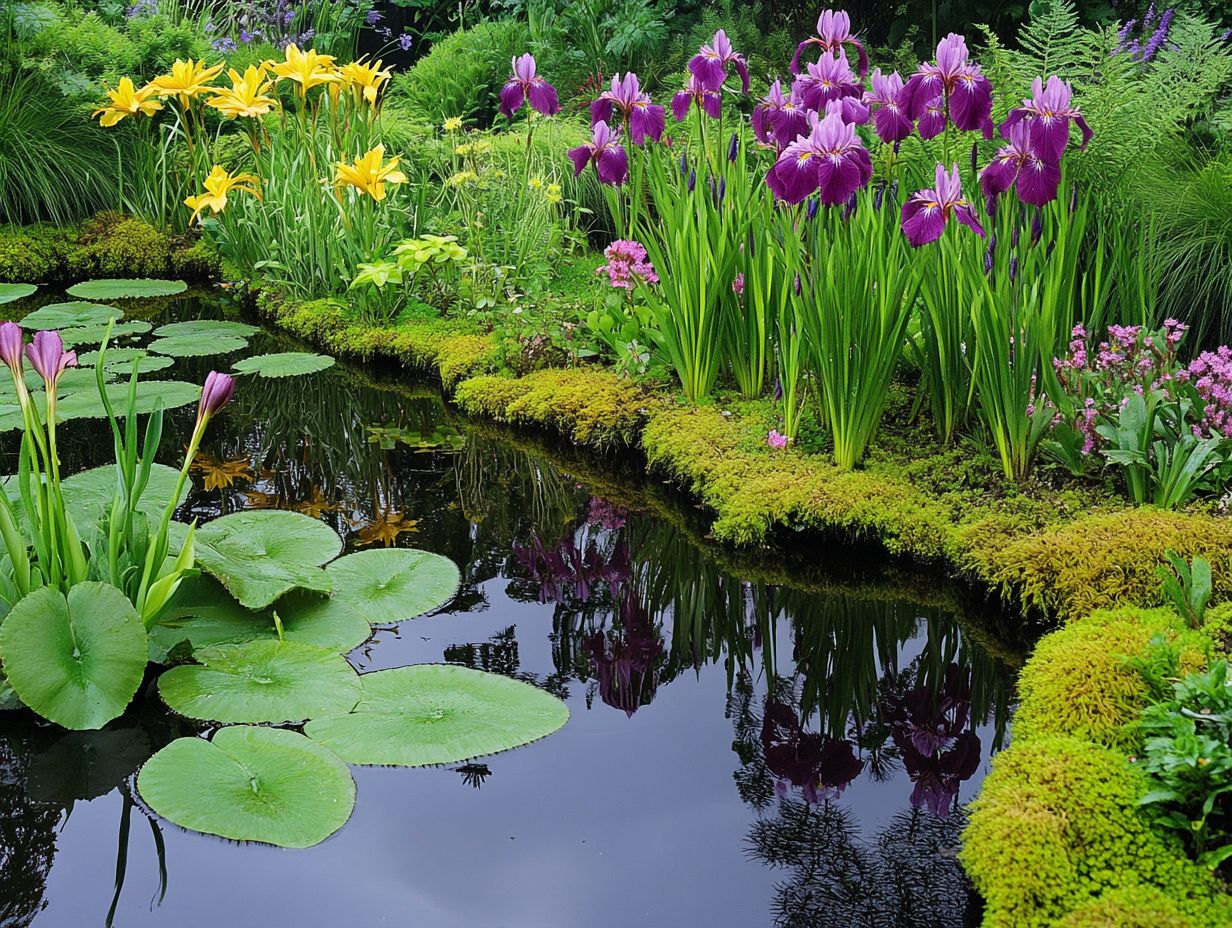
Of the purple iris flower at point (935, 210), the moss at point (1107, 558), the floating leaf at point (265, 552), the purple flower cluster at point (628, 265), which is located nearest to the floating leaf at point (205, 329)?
the purple flower cluster at point (628, 265)

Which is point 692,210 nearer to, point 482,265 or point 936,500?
point 936,500

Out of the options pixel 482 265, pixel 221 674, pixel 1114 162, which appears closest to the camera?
pixel 221 674

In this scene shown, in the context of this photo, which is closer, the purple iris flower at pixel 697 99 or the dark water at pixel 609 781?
the dark water at pixel 609 781

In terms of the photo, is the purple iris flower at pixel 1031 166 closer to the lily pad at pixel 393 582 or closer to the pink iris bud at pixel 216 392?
the lily pad at pixel 393 582

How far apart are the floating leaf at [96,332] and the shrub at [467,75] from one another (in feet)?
10.7

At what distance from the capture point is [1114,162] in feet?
14.5

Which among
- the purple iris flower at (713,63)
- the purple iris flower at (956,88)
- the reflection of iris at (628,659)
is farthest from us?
the purple iris flower at (713,63)

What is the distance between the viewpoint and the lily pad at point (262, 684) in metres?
2.67

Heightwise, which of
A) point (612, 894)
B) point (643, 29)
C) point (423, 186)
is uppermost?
point (643, 29)

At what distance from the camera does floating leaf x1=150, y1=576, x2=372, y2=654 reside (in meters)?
2.94

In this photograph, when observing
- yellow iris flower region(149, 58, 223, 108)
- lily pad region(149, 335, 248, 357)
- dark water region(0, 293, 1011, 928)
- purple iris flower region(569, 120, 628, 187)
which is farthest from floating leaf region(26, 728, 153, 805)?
yellow iris flower region(149, 58, 223, 108)

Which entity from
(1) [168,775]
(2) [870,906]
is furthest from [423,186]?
(2) [870,906]

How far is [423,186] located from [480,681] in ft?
13.1

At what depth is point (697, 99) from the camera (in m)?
4.18
